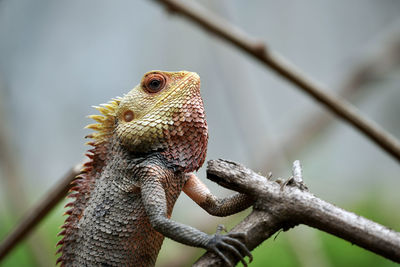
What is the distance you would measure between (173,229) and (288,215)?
0.51 meters

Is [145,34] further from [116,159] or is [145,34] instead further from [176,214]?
[116,159]

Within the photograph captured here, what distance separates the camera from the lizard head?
218 cm

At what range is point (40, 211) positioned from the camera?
3.04 metres

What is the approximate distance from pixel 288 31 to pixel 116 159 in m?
10.0

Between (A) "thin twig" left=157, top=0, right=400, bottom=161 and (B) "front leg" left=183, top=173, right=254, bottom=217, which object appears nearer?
(B) "front leg" left=183, top=173, right=254, bottom=217

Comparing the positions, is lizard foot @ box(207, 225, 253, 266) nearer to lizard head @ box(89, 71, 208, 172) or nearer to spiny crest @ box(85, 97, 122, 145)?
lizard head @ box(89, 71, 208, 172)

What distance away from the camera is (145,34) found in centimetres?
1083

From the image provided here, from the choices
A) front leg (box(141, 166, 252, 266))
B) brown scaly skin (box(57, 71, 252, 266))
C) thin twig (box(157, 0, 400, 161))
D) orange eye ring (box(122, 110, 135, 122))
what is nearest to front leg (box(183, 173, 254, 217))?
brown scaly skin (box(57, 71, 252, 266))

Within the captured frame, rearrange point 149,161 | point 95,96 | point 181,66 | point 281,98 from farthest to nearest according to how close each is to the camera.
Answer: point 95,96 < point 281,98 < point 181,66 < point 149,161

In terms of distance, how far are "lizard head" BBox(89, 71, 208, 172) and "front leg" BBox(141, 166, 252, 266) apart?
0.16m

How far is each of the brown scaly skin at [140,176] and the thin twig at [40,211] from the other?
688 mm

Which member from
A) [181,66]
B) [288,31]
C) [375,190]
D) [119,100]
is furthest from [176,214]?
[119,100]

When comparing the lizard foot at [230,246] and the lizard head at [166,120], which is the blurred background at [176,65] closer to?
the lizard head at [166,120]

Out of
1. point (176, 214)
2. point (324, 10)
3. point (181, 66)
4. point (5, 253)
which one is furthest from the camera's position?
point (324, 10)
